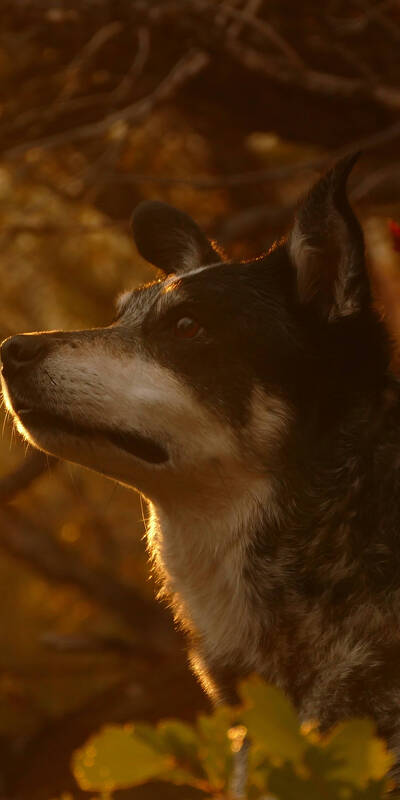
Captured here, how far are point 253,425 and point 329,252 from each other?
2.29 feet

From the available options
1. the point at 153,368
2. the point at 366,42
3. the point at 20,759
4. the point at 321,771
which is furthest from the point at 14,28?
the point at 321,771

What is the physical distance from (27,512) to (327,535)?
23.0 ft

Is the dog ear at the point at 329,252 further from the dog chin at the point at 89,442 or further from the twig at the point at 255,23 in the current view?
the twig at the point at 255,23

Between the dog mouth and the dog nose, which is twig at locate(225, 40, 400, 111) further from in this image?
the dog mouth

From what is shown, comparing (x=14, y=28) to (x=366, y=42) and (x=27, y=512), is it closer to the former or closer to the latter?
(x=366, y=42)

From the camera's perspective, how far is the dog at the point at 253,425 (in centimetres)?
323

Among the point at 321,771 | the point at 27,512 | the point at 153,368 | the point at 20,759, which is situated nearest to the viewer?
the point at 321,771

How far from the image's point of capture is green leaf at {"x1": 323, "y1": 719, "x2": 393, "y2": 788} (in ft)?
2.51

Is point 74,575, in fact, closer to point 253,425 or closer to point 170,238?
point 170,238

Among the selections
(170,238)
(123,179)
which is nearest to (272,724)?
(170,238)

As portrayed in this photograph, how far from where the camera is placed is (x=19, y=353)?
3.39 m

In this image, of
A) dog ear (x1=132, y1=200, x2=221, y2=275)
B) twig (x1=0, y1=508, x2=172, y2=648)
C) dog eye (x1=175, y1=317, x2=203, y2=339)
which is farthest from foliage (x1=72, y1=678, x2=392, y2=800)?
twig (x1=0, y1=508, x2=172, y2=648)

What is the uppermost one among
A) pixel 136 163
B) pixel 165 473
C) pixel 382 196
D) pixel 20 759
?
pixel 165 473

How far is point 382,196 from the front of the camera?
21.8ft
